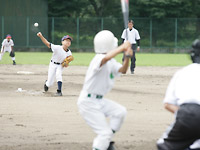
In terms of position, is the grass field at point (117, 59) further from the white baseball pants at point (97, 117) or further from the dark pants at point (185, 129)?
the dark pants at point (185, 129)

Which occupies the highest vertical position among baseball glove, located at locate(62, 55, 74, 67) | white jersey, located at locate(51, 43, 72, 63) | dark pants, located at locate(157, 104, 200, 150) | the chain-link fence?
the chain-link fence

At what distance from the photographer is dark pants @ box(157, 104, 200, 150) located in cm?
450

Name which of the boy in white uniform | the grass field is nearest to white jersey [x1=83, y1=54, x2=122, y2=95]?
the boy in white uniform

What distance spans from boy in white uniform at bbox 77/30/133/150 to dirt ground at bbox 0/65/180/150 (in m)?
1.02

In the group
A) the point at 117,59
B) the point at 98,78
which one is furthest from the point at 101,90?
the point at 117,59

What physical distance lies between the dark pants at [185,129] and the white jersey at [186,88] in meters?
0.07

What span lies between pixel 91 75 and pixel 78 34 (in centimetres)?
3423

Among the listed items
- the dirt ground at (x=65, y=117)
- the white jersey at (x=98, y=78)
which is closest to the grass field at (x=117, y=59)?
the dirt ground at (x=65, y=117)

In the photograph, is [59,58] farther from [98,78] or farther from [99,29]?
[99,29]

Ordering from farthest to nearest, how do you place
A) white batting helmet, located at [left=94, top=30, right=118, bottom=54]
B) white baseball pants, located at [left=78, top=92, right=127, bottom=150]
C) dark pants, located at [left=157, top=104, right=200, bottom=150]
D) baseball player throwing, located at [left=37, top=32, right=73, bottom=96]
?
baseball player throwing, located at [left=37, top=32, right=73, bottom=96] → white batting helmet, located at [left=94, top=30, right=118, bottom=54] → white baseball pants, located at [left=78, top=92, right=127, bottom=150] → dark pants, located at [left=157, top=104, right=200, bottom=150]

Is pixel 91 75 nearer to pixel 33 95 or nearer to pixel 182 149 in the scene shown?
pixel 182 149

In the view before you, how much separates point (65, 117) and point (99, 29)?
101 feet

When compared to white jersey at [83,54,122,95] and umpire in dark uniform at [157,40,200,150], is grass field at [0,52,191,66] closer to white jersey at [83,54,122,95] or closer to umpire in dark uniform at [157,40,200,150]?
white jersey at [83,54,122,95]

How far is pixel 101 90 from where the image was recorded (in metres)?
6.09
